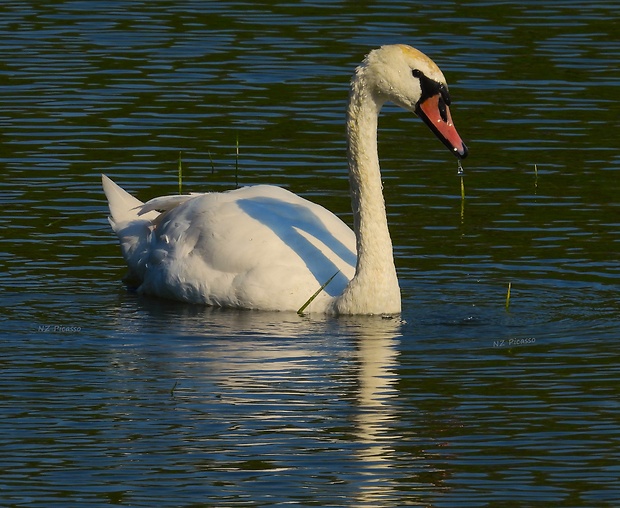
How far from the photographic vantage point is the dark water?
859 cm

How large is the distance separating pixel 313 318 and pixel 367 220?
0.76 metres

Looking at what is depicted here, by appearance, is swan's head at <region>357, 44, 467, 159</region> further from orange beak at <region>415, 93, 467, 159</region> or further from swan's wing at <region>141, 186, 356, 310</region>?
swan's wing at <region>141, 186, 356, 310</region>

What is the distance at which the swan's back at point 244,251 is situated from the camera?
12086 mm

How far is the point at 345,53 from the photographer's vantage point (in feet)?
68.4

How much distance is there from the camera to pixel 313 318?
12.0 m

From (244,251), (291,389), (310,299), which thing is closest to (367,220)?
(310,299)

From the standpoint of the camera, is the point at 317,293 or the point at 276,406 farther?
the point at 317,293

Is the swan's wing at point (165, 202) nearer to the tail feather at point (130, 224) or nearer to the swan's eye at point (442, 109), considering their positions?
the tail feather at point (130, 224)

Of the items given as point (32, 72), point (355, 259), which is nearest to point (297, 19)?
point (32, 72)

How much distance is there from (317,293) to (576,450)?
341cm

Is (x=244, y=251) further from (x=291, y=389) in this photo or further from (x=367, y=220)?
(x=291, y=389)

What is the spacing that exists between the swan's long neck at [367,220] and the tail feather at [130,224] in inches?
68.1

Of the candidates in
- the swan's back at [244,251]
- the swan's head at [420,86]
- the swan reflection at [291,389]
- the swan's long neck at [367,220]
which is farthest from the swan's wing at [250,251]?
the swan's head at [420,86]

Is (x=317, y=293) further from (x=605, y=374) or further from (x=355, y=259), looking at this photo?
(x=605, y=374)
